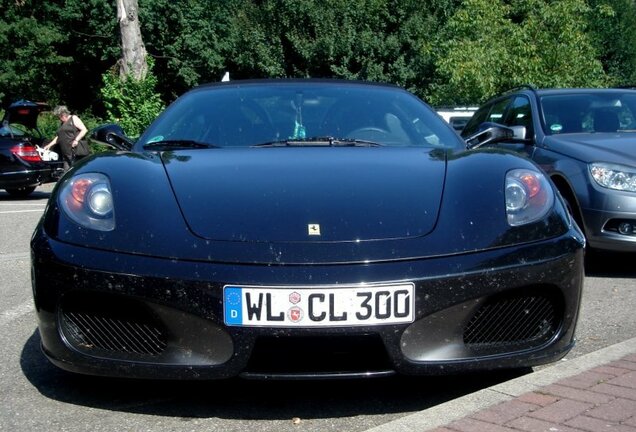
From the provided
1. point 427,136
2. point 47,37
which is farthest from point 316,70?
point 427,136

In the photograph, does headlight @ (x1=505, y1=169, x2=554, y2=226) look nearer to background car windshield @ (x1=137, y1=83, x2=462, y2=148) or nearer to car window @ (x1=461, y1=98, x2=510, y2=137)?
background car windshield @ (x1=137, y1=83, x2=462, y2=148)

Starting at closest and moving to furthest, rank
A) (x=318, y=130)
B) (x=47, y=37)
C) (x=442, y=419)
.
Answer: (x=442, y=419)
(x=318, y=130)
(x=47, y=37)

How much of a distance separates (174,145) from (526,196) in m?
1.65

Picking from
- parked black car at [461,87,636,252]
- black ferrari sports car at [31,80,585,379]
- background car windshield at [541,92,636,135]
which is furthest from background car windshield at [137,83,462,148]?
background car windshield at [541,92,636,135]

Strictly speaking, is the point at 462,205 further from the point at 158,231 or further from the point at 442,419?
the point at 158,231

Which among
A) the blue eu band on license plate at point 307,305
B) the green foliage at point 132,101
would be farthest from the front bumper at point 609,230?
the green foliage at point 132,101

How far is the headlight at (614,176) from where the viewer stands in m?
6.14

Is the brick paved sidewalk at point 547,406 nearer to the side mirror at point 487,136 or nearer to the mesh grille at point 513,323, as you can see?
the mesh grille at point 513,323

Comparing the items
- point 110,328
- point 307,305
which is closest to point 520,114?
point 307,305

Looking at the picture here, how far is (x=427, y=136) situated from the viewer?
431cm

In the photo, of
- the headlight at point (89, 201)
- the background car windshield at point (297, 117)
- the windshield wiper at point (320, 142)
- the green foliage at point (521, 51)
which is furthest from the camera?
the green foliage at point (521, 51)

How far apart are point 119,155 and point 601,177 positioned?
12.3 ft

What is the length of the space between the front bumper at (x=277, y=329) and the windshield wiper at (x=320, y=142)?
1.18m

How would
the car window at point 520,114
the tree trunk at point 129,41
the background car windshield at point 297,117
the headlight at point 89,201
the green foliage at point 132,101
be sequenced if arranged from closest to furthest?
1. the headlight at point 89,201
2. the background car windshield at point 297,117
3. the car window at point 520,114
4. the green foliage at point 132,101
5. the tree trunk at point 129,41
